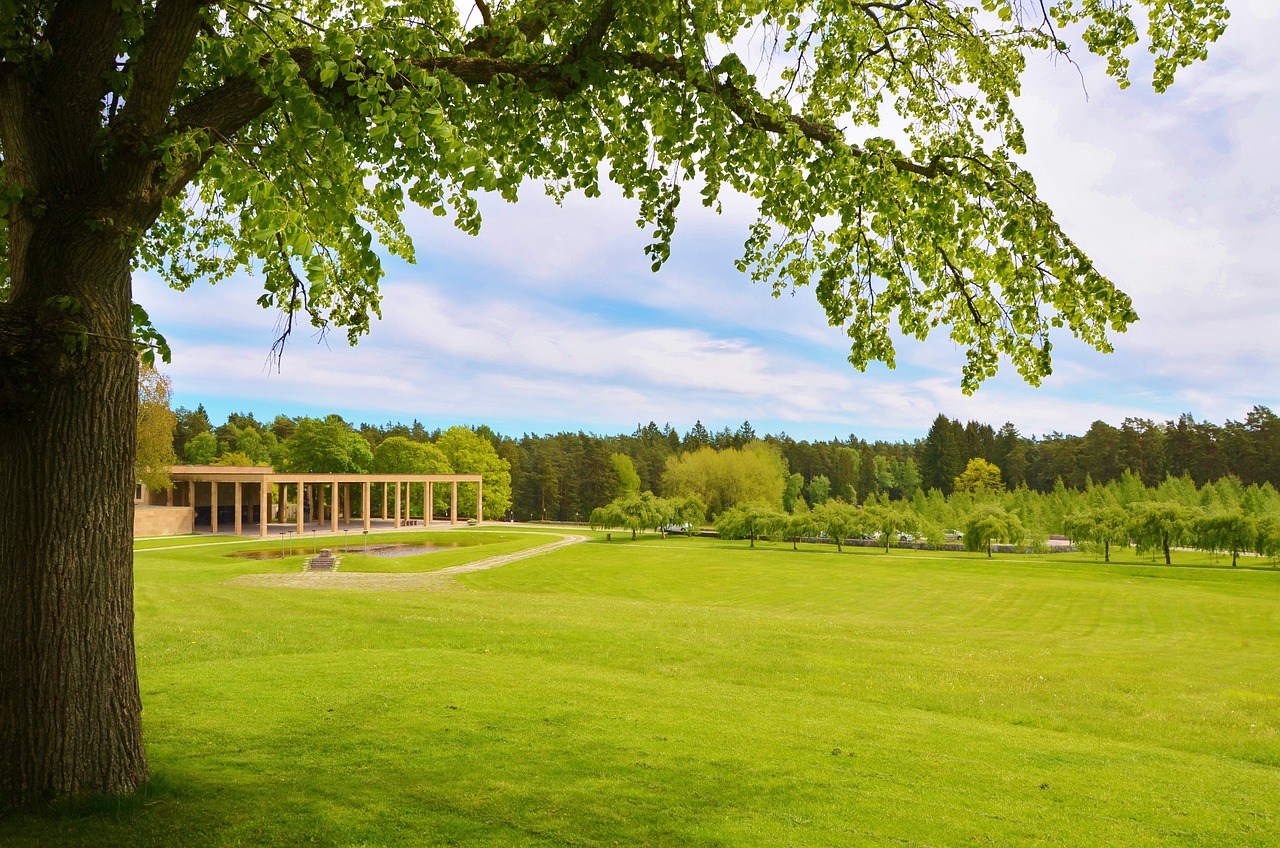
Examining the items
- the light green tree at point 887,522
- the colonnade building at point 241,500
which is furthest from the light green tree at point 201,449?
the light green tree at point 887,522

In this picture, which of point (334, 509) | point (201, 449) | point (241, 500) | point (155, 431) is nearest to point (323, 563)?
point (155, 431)

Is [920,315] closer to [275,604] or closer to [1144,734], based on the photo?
[1144,734]

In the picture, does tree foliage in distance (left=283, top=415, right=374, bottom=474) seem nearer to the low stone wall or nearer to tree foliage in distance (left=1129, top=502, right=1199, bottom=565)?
the low stone wall

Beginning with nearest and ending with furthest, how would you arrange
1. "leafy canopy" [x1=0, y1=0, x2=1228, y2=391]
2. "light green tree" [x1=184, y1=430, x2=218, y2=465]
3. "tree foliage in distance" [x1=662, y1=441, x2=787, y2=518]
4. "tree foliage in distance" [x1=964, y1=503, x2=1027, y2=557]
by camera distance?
"leafy canopy" [x1=0, y1=0, x2=1228, y2=391] < "tree foliage in distance" [x1=964, y1=503, x2=1027, y2=557] < "tree foliage in distance" [x1=662, y1=441, x2=787, y2=518] < "light green tree" [x1=184, y1=430, x2=218, y2=465]

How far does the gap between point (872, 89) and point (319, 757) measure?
8.24m

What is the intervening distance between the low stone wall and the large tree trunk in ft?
168

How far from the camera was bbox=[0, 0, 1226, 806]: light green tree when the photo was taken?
15.1 feet

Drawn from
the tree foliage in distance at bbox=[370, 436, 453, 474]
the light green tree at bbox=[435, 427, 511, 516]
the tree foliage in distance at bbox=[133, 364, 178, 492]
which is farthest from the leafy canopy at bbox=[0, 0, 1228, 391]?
the light green tree at bbox=[435, 427, 511, 516]

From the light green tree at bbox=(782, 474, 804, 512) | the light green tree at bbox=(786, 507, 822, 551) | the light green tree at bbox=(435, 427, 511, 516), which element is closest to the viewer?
the light green tree at bbox=(786, 507, 822, 551)

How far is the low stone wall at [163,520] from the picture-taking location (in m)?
49.2

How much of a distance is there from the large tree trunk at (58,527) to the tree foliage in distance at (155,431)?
142 feet

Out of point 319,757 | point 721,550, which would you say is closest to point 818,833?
point 319,757

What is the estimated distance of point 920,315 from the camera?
7133 mm

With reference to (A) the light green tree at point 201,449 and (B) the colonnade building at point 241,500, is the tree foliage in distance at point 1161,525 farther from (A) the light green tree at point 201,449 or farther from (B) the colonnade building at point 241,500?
(A) the light green tree at point 201,449
